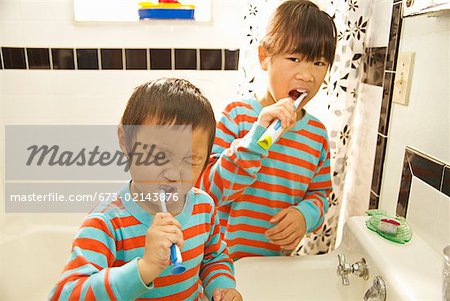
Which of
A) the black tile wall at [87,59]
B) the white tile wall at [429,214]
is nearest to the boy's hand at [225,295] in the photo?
the white tile wall at [429,214]

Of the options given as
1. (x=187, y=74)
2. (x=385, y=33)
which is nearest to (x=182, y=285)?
(x=385, y=33)

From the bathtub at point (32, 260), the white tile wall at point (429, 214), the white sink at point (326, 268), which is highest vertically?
the white tile wall at point (429, 214)

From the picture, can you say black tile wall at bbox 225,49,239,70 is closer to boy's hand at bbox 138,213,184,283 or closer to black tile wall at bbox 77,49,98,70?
black tile wall at bbox 77,49,98,70

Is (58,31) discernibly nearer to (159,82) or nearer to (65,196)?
(65,196)

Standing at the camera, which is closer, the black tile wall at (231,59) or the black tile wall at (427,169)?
the black tile wall at (427,169)

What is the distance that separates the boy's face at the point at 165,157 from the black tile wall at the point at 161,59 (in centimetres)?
83

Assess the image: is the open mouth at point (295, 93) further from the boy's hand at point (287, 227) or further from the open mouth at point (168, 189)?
the open mouth at point (168, 189)

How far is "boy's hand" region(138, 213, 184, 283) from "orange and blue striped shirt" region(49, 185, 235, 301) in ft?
0.04

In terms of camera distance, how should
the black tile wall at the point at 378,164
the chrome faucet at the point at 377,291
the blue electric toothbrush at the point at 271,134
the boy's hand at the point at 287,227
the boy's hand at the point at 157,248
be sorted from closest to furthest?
the boy's hand at the point at 157,248, the chrome faucet at the point at 377,291, the blue electric toothbrush at the point at 271,134, the boy's hand at the point at 287,227, the black tile wall at the point at 378,164

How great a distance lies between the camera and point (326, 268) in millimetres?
819

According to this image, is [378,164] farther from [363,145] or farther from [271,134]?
[271,134]

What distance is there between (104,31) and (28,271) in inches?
35.7

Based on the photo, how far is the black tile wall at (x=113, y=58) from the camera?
1396 mm

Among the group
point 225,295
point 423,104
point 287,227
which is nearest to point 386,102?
point 423,104
